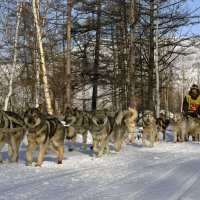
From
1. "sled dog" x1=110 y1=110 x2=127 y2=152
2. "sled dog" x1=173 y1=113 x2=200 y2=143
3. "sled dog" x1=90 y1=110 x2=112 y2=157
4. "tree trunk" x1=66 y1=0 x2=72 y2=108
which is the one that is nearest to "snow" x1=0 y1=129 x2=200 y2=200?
"sled dog" x1=90 y1=110 x2=112 y2=157

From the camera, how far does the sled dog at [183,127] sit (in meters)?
14.1

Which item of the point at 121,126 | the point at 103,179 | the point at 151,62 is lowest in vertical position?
the point at 103,179

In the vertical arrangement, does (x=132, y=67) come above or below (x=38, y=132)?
above

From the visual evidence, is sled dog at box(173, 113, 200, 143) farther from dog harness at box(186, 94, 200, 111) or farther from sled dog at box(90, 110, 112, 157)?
sled dog at box(90, 110, 112, 157)

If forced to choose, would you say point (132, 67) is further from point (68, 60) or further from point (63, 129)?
point (63, 129)

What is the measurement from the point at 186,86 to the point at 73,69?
47.8 meters

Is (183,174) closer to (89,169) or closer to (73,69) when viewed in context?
(89,169)

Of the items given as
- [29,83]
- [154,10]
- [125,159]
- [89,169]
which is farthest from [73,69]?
[89,169]

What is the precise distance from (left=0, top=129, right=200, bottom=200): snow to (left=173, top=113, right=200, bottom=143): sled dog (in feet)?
17.6

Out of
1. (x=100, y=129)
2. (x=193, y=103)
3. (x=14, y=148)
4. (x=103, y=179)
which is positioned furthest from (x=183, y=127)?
(x=103, y=179)

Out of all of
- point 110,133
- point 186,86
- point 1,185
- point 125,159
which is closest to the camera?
point 1,185

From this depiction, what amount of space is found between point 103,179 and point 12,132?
251 cm

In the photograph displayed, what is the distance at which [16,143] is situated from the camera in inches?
309

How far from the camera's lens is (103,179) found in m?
5.96
